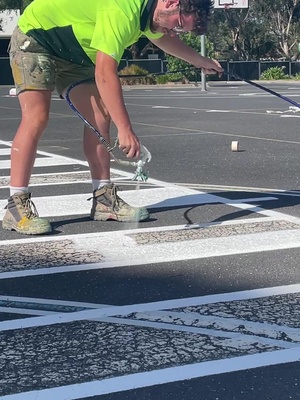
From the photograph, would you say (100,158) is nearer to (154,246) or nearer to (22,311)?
(154,246)

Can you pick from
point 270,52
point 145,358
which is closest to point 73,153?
point 145,358

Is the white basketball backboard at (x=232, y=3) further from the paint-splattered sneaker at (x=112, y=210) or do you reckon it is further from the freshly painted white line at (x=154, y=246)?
the freshly painted white line at (x=154, y=246)

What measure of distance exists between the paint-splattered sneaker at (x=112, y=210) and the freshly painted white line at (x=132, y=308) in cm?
191

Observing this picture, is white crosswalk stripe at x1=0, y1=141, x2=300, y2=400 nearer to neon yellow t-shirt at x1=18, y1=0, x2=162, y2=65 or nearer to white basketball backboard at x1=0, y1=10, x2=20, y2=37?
neon yellow t-shirt at x1=18, y1=0, x2=162, y2=65

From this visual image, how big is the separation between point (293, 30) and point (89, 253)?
6994cm

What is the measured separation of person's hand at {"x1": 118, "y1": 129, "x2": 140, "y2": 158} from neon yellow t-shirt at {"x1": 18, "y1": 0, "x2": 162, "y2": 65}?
0.44 m

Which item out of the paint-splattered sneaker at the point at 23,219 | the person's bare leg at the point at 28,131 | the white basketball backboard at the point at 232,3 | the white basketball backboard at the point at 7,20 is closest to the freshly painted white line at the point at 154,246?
the paint-splattered sneaker at the point at 23,219

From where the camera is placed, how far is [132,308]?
4.17 metres

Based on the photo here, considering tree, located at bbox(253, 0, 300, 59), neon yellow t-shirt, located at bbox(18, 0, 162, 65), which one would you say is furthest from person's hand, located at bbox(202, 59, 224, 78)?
tree, located at bbox(253, 0, 300, 59)

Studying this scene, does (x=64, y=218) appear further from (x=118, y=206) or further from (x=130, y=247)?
(x=130, y=247)

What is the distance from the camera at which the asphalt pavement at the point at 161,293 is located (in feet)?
10.8

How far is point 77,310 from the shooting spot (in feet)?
13.6

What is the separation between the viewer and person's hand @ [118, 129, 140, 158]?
5.27 meters

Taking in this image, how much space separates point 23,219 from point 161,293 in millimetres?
1764
